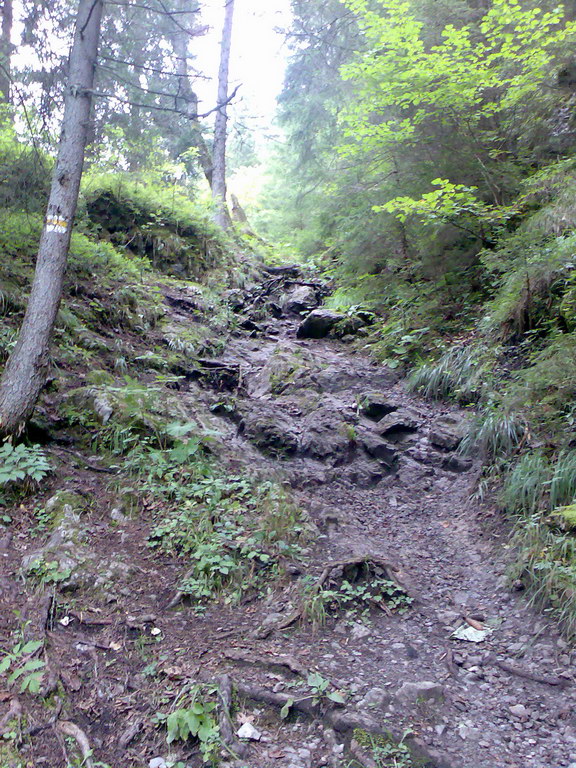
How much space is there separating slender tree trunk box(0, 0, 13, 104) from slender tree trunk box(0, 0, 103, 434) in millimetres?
2016

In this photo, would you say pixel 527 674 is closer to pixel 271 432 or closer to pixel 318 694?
pixel 318 694

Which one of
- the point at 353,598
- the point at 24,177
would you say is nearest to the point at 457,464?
the point at 353,598

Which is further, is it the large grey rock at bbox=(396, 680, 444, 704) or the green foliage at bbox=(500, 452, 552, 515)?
the green foliage at bbox=(500, 452, 552, 515)

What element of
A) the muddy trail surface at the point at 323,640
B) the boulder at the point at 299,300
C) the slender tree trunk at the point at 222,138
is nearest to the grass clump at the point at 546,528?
the muddy trail surface at the point at 323,640

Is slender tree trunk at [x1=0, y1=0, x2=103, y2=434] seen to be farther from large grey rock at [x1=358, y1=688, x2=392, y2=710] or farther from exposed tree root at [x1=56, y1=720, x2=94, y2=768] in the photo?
large grey rock at [x1=358, y1=688, x2=392, y2=710]

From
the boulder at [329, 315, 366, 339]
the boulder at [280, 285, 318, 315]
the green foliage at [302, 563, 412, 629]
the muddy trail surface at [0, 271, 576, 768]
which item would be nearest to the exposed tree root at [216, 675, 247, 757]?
the muddy trail surface at [0, 271, 576, 768]

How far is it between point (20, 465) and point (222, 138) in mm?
14200

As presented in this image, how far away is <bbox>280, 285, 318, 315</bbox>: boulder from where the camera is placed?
13.0 m

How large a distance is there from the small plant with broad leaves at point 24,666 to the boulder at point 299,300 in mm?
10165

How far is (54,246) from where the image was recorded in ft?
18.4

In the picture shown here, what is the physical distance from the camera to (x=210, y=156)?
17828 millimetres

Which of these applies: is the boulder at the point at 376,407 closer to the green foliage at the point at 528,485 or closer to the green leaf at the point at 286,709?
the green foliage at the point at 528,485

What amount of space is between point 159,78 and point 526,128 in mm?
9003

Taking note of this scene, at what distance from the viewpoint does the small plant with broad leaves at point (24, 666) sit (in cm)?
325
